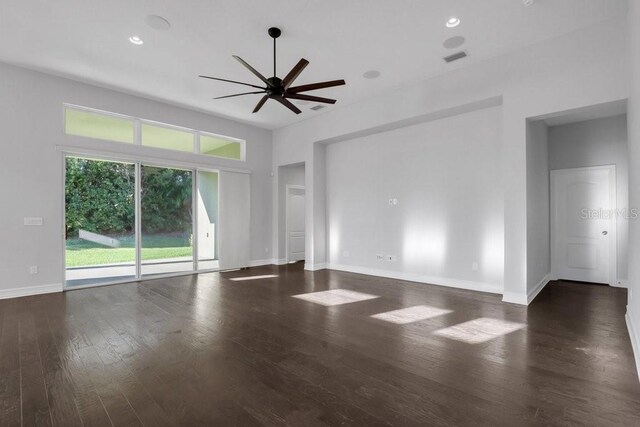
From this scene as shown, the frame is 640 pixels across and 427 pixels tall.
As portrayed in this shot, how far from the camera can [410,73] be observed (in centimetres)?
500

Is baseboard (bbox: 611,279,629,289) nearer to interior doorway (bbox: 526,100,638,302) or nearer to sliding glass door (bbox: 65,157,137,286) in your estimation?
interior doorway (bbox: 526,100,638,302)

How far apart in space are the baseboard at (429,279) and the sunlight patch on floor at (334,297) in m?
1.40

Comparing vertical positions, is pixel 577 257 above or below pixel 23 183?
below

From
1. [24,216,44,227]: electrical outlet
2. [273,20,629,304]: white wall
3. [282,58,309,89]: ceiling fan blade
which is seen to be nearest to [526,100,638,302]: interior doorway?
[273,20,629,304]: white wall

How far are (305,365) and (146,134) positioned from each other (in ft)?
18.5

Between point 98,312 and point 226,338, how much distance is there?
2127 millimetres

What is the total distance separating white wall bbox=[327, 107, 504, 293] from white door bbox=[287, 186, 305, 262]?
151 centimetres

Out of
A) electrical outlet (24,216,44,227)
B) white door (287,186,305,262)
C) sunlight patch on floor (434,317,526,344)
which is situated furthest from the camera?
white door (287,186,305,262)

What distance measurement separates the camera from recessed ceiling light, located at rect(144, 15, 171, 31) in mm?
3577

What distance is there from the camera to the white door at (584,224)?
5.35 m

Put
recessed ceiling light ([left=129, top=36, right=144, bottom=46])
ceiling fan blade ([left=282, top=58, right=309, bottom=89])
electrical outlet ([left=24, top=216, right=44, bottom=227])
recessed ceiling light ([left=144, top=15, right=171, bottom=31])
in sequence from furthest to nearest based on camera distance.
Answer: electrical outlet ([left=24, top=216, right=44, bottom=227]) → recessed ceiling light ([left=129, top=36, right=144, bottom=46]) → recessed ceiling light ([left=144, top=15, right=171, bottom=31]) → ceiling fan blade ([left=282, top=58, right=309, bottom=89])

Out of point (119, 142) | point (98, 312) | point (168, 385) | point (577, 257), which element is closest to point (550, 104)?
point (577, 257)

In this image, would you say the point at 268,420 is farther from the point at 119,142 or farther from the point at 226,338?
the point at 119,142

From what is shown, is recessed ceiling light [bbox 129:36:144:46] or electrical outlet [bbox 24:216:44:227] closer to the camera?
recessed ceiling light [bbox 129:36:144:46]
